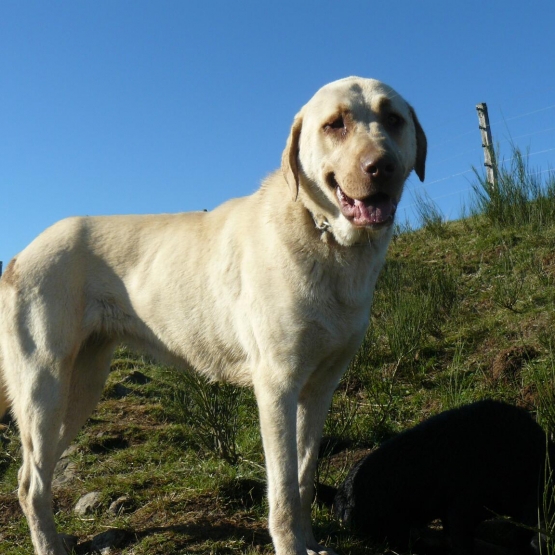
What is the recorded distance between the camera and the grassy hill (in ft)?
12.5

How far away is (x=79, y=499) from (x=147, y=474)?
427 millimetres

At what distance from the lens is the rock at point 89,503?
404cm

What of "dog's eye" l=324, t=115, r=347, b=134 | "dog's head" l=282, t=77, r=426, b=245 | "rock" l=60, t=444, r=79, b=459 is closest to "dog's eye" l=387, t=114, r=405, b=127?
"dog's head" l=282, t=77, r=426, b=245

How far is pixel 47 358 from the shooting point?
3641 millimetres

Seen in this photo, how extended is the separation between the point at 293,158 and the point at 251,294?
65cm

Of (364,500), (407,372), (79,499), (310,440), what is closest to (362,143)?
(310,440)

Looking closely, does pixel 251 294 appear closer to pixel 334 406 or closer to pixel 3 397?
pixel 3 397

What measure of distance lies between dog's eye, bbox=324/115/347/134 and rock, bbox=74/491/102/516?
253 cm

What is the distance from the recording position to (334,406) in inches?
205

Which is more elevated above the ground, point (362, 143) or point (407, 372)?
point (362, 143)

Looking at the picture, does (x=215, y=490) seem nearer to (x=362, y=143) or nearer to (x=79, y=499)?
(x=79, y=499)

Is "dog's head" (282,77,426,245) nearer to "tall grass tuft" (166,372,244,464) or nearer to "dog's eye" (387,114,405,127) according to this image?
"dog's eye" (387,114,405,127)

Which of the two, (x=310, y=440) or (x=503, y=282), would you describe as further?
(x=503, y=282)

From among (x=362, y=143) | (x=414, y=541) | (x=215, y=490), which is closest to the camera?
(x=362, y=143)
